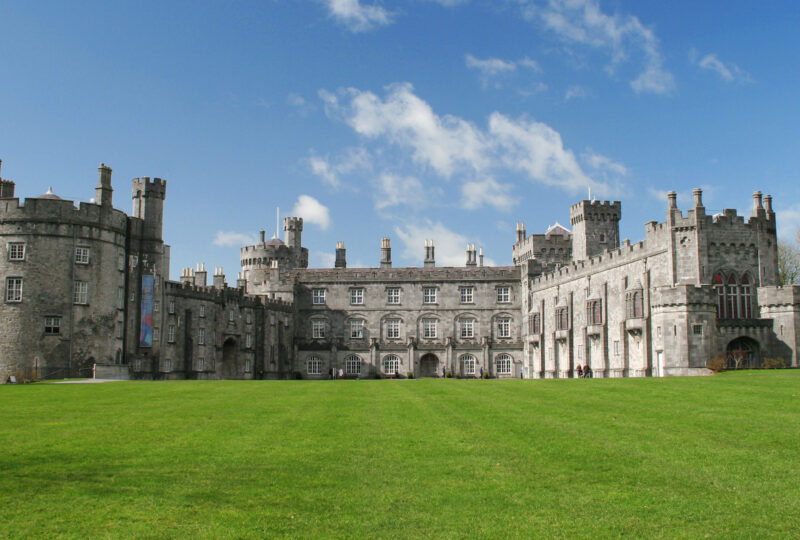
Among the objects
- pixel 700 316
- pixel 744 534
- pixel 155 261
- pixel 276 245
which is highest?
pixel 276 245

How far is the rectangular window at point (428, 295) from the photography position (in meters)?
75.3

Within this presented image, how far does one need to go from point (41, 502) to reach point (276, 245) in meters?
78.3

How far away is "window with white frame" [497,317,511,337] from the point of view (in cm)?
7409

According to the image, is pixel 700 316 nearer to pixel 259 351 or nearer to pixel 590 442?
pixel 590 442

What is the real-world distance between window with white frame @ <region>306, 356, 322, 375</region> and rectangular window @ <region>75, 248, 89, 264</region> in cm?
3149

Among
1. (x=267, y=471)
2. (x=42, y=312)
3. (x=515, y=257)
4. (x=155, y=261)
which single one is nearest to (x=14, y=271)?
(x=42, y=312)

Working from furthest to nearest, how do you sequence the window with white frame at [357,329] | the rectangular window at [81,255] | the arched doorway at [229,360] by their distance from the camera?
the window with white frame at [357,329] < the arched doorway at [229,360] < the rectangular window at [81,255]

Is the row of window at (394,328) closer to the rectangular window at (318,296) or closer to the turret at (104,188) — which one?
the rectangular window at (318,296)

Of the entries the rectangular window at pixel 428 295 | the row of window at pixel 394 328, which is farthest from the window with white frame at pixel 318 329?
the rectangular window at pixel 428 295

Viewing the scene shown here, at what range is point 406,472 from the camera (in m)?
11.9

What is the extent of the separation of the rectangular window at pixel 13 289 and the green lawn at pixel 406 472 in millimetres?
27308

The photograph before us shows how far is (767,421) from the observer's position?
52.5 ft

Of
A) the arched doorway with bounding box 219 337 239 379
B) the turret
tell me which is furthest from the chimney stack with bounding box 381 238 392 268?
the turret

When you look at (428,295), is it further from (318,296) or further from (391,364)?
(318,296)
